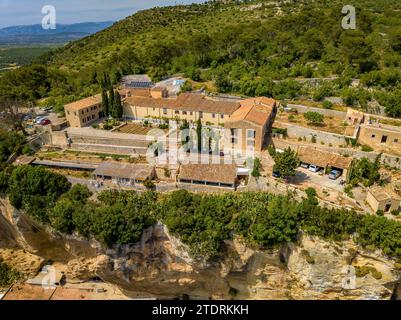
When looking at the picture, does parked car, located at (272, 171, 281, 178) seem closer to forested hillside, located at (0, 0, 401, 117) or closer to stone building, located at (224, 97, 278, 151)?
stone building, located at (224, 97, 278, 151)

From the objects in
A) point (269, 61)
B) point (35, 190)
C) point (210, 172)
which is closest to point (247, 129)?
point (210, 172)

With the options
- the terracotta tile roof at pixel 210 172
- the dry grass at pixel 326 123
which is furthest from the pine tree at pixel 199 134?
the dry grass at pixel 326 123

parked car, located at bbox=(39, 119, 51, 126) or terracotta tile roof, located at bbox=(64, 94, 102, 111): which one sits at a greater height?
terracotta tile roof, located at bbox=(64, 94, 102, 111)

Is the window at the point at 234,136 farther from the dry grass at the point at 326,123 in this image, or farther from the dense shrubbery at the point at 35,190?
the dense shrubbery at the point at 35,190

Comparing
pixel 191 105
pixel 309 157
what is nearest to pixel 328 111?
pixel 309 157

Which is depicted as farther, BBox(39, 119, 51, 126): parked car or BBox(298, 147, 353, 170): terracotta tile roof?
BBox(39, 119, 51, 126): parked car

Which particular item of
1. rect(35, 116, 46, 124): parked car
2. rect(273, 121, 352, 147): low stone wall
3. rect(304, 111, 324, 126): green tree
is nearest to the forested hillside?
rect(35, 116, 46, 124): parked car

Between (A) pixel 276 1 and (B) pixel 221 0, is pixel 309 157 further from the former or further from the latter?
(B) pixel 221 0
